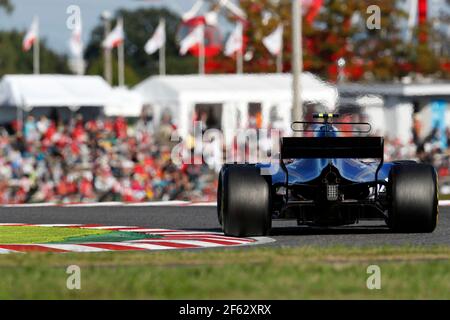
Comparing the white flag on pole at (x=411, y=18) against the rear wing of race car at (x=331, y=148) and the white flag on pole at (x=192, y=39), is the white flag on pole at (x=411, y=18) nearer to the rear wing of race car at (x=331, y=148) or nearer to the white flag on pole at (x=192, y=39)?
the white flag on pole at (x=192, y=39)

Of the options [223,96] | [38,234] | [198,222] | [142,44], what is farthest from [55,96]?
[142,44]

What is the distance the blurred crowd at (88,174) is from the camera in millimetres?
28672

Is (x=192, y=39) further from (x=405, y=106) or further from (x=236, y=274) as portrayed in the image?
(x=236, y=274)

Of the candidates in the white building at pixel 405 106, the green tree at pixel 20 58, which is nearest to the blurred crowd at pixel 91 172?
the white building at pixel 405 106

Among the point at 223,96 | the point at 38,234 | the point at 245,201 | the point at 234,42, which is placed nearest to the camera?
the point at 245,201

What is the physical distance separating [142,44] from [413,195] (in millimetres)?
135867

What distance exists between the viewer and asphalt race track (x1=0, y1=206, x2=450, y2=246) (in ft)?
47.3

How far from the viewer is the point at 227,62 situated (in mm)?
71125

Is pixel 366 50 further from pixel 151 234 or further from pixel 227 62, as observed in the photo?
pixel 151 234

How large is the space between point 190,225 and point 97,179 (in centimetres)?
1114

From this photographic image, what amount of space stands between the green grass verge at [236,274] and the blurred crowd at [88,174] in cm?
1610

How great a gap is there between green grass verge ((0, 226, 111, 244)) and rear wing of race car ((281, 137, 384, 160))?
108 inches

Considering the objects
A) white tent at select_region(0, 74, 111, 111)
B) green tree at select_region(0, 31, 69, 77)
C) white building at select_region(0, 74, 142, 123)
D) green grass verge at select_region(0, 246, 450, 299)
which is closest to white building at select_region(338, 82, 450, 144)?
white building at select_region(0, 74, 142, 123)

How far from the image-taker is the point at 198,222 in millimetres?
18234
